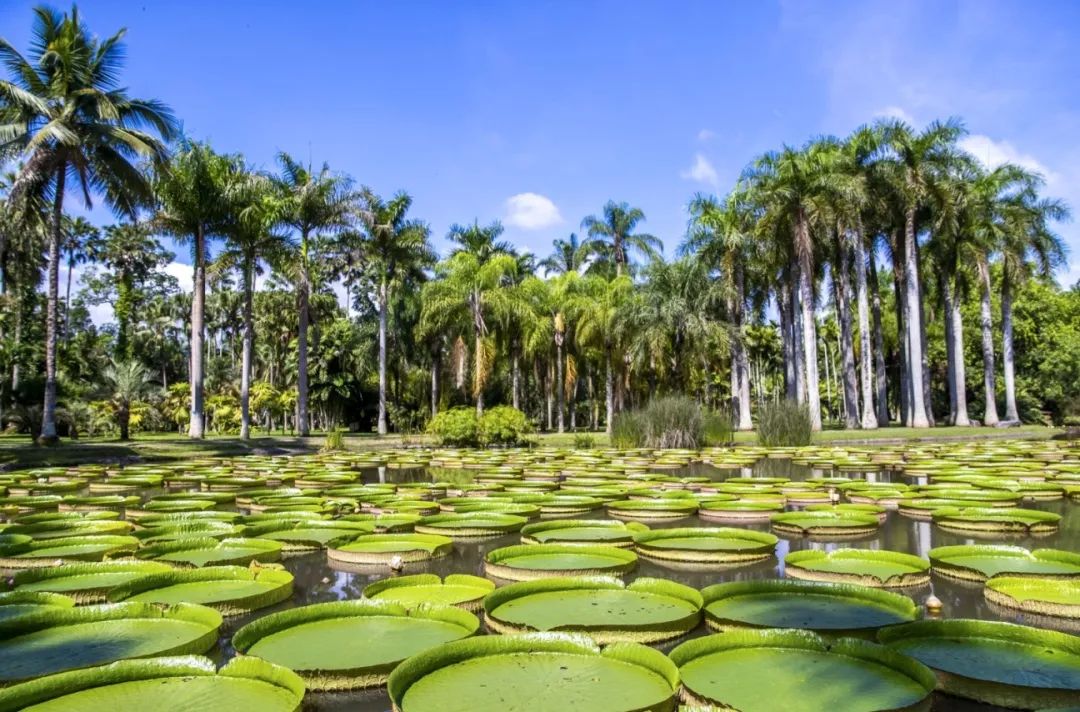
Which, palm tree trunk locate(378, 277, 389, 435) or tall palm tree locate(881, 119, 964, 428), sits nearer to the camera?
tall palm tree locate(881, 119, 964, 428)

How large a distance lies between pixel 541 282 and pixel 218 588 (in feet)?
109

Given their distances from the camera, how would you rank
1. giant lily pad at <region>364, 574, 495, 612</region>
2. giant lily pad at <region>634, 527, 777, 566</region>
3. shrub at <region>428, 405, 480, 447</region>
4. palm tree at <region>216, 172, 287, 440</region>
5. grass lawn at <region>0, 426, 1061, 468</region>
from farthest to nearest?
palm tree at <region>216, 172, 287, 440</region>, shrub at <region>428, 405, 480, 447</region>, grass lawn at <region>0, 426, 1061, 468</region>, giant lily pad at <region>634, 527, 777, 566</region>, giant lily pad at <region>364, 574, 495, 612</region>

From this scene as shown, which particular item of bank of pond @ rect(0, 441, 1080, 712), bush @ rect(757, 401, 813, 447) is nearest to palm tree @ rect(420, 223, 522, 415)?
bush @ rect(757, 401, 813, 447)

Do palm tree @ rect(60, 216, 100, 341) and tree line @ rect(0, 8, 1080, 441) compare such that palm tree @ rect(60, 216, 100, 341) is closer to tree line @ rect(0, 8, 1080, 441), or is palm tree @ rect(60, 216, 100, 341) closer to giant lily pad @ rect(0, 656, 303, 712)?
tree line @ rect(0, 8, 1080, 441)

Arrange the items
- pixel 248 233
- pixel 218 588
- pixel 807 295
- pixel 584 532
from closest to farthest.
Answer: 1. pixel 218 588
2. pixel 584 532
3. pixel 248 233
4. pixel 807 295

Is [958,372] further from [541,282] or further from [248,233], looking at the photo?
[248,233]

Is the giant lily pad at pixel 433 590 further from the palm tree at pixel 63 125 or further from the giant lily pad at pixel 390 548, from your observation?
the palm tree at pixel 63 125

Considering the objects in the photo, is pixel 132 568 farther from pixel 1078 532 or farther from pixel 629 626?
pixel 1078 532

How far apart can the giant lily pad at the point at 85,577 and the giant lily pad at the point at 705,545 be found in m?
4.35

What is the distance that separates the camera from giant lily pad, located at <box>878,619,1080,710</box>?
3.10m

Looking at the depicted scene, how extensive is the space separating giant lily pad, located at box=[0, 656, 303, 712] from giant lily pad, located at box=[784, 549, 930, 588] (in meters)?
4.04

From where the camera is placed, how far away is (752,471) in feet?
50.0

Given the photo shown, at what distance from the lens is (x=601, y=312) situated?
36.2m

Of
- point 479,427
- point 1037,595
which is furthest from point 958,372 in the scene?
point 1037,595
